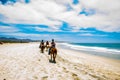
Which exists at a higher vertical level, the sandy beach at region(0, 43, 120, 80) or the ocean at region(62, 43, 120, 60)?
the sandy beach at region(0, 43, 120, 80)

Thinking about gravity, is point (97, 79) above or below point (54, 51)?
below

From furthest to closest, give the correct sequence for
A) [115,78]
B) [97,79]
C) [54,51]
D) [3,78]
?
[54,51] → [115,78] → [97,79] → [3,78]

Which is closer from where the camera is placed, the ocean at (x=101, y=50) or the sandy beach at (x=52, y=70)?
the sandy beach at (x=52, y=70)

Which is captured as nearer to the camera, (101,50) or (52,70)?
(52,70)

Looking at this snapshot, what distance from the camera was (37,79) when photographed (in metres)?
8.91

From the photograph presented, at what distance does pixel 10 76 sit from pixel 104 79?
6759 millimetres

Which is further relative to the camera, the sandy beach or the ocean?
the ocean

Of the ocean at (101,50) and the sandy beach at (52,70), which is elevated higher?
the sandy beach at (52,70)

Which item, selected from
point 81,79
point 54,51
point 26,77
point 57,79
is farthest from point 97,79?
point 54,51

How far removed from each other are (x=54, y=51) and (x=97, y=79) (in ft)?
24.1

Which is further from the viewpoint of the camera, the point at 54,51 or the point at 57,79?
the point at 54,51

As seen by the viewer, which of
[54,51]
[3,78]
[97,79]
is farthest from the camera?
[54,51]

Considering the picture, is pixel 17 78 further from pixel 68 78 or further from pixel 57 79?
pixel 68 78

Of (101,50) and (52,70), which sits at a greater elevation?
(52,70)
